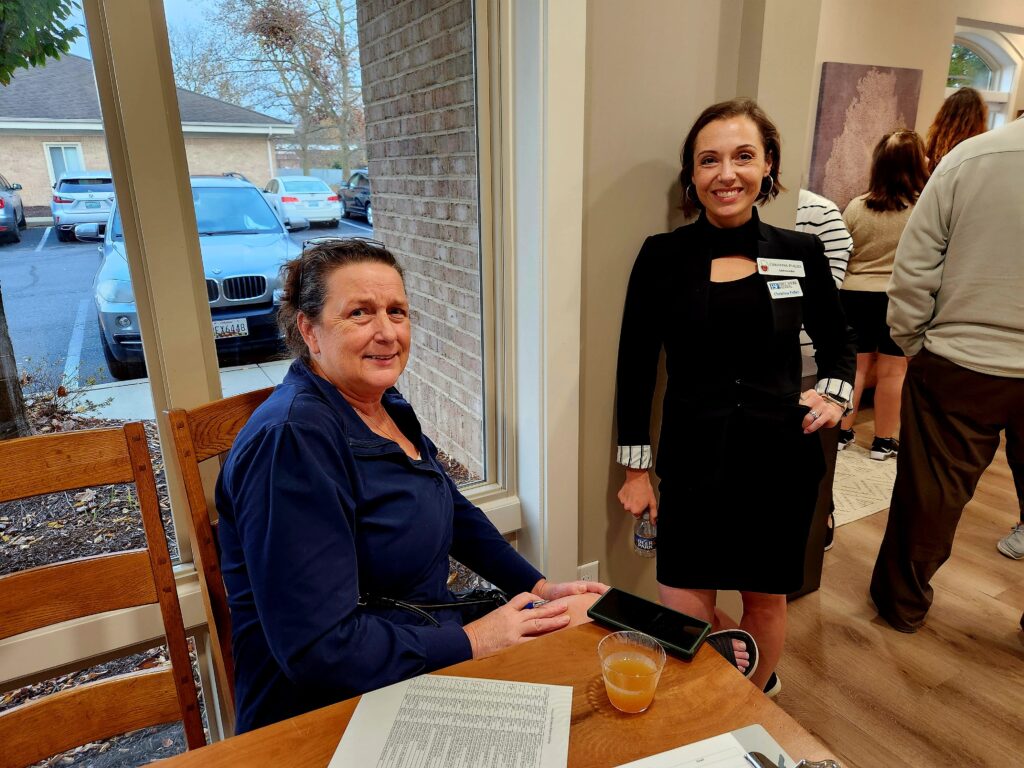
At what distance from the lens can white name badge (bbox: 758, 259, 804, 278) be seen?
1.57m

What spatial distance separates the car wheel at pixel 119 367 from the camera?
4.73 ft

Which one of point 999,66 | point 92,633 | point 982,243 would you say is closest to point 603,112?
point 982,243

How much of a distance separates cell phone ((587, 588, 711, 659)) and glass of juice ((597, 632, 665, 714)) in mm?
32

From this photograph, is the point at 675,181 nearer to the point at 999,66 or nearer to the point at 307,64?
the point at 307,64

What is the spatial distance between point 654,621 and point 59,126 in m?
1.47

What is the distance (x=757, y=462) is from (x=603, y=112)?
973mm

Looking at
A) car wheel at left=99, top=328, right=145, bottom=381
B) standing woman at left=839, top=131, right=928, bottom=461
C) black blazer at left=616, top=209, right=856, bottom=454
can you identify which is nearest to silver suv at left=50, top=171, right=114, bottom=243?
car wheel at left=99, top=328, right=145, bottom=381

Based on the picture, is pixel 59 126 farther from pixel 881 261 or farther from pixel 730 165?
pixel 881 261

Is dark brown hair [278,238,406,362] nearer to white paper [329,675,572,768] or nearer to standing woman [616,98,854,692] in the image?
white paper [329,675,572,768]

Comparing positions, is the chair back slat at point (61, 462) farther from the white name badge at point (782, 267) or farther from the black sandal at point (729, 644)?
the white name badge at point (782, 267)

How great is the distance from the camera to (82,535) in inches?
59.4

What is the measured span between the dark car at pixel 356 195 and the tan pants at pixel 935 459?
1890mm

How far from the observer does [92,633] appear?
140cm

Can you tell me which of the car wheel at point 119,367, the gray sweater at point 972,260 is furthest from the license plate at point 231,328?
the gray sweater at point 972,260
